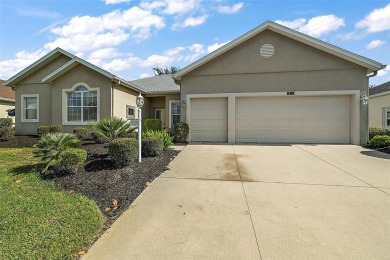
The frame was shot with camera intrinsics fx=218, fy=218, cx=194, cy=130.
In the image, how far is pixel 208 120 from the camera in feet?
38.5

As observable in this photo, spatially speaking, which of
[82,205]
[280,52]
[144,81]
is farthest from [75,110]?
[280,52]

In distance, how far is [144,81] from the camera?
18.3 m

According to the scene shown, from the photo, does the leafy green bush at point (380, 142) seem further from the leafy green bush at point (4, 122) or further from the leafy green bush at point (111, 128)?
the leafy green bush at point (4, 122)

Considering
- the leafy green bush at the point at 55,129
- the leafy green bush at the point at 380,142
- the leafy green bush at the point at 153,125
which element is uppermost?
the leafy green bush at the point at 153,125

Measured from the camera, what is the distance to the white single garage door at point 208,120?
38.2 ft

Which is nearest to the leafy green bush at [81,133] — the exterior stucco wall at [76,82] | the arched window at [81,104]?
the exterior stucco wall at [76,82]

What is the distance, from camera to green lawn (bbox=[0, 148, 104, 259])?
2.62 m

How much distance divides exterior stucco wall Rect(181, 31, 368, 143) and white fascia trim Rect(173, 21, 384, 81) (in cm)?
28

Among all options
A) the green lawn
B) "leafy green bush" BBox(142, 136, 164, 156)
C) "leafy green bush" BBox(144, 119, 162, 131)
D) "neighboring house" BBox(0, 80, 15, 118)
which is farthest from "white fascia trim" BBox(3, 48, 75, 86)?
the green lawn

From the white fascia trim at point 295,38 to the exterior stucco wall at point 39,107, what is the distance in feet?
28.2

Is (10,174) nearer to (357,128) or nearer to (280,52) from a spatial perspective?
(280,52)

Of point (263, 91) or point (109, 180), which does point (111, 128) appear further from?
point (263, 91)

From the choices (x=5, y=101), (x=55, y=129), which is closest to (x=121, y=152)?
(x=55, y=129)

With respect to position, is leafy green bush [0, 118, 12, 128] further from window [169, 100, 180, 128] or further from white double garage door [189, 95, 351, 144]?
white double garage door [189, 95, 351, 144]
